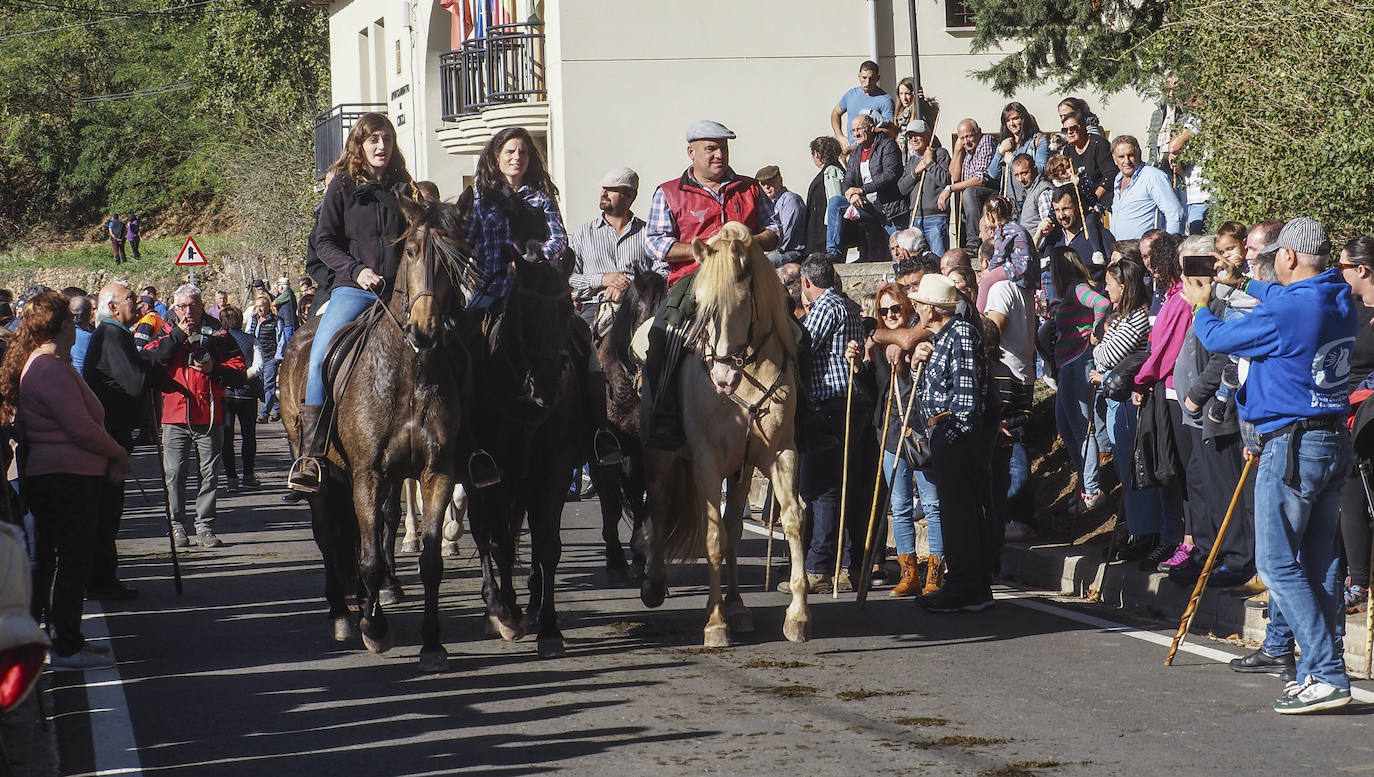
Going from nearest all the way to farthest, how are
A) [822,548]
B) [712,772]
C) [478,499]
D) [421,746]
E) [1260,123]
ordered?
1. [712,772]
2. [421,746]
3. [478,499]
4. [822,548]
5. [1260,123]

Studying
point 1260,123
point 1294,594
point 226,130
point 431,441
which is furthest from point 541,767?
point 226,130

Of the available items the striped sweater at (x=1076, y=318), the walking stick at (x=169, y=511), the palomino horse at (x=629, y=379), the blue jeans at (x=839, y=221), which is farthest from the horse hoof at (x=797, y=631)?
the blue jeans at (x=839, y=221)

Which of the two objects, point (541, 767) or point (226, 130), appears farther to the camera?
point (226, 130)

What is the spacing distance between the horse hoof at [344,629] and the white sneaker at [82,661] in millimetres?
1266

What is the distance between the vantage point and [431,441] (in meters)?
8.61

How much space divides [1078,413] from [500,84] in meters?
16.6

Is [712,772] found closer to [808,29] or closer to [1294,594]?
[1294,594]

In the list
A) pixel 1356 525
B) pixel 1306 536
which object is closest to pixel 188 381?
pixel 1356 525

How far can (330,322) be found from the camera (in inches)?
374

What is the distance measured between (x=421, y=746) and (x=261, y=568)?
6359mm

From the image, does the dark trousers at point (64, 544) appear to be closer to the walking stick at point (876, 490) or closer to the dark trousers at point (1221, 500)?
the walking stick at point (876, 490)

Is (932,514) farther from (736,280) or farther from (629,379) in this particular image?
(736,280)

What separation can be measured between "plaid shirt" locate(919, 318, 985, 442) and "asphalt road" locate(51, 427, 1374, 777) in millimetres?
1250

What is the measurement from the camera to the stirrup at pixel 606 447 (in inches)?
388
